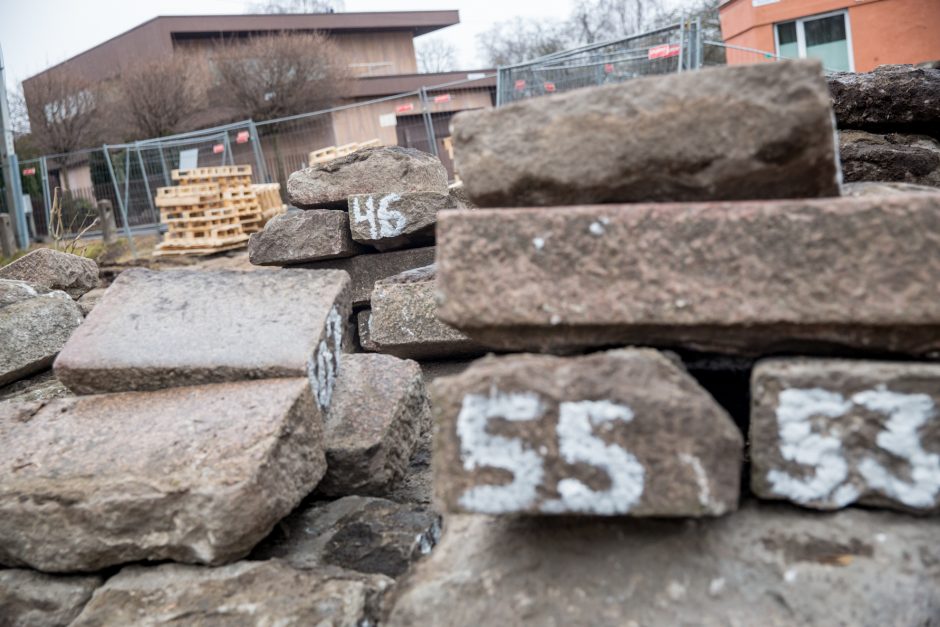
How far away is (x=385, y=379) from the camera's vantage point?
3432 mm

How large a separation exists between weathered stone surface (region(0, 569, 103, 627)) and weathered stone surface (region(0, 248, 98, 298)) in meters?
3.78

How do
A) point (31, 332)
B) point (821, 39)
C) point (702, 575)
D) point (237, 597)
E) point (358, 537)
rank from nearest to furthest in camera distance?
point (702, 575) < point (237, 597) < point (358, 537) < point (31, 332) < point (821, 39)

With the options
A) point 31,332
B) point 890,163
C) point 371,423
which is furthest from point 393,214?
point 890,163

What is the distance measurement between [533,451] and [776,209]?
27.1 inches

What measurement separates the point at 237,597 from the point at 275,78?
1999 cm

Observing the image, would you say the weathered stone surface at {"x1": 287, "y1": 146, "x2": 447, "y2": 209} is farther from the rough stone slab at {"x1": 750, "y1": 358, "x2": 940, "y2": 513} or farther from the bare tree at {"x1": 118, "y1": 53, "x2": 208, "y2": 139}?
the bare tree at {"x1": 118, "y1": 53, "x2": 208, "y2": 139}

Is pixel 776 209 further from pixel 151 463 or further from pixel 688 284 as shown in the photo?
pixel 151 463

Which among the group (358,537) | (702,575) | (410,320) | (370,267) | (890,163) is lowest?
(358,537)

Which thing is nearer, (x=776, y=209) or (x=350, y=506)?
(x=776, y=209)

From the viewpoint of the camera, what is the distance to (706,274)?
5.73 feet

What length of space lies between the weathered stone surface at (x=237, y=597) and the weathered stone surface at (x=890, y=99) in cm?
389

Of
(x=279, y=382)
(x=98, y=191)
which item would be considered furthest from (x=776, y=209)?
(x=98, y=191)

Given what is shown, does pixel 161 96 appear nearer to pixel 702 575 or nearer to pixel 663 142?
pixel 663 142

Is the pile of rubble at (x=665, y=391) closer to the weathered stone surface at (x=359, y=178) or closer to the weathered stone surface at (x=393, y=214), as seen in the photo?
the weathered stone surface at (x=393, y=214)
